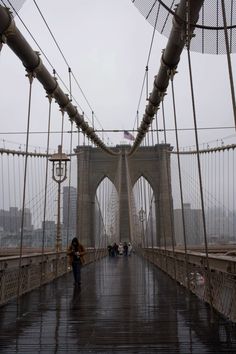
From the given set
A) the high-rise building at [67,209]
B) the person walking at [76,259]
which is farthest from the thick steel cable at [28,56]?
the high-rise building at [67,209]

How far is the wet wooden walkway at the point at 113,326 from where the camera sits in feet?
12.5

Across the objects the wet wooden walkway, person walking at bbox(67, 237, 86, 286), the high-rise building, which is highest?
the high-rise building

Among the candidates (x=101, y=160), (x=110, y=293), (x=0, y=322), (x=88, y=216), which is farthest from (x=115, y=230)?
(x=0, y=322)

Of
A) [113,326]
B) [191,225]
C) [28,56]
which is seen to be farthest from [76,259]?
[191,225]

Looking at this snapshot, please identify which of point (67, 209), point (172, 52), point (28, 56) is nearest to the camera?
point (28, 56)

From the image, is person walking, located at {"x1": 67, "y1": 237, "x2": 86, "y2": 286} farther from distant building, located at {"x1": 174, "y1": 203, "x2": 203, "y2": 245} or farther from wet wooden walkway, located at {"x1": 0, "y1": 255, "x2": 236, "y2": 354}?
distant building, located at {"x1": 174, "y1": 203, "x2": 203, "y2": 245}

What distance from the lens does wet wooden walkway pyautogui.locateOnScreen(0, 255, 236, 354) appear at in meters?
3.81

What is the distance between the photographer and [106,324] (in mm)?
4934

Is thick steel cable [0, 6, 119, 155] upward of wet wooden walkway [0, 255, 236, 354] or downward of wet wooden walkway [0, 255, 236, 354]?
upward

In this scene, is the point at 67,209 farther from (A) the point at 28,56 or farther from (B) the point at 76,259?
(A) the point at 28,56

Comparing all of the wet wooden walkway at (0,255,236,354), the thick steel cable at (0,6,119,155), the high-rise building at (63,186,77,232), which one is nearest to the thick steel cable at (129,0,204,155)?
the thick steel cable at (0,6,119,155)

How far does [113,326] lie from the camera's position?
4809 mm

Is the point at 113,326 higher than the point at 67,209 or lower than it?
lower

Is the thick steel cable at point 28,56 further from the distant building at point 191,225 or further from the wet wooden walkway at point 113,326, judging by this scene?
the distant building at point 191,225
